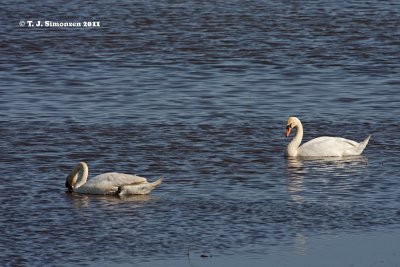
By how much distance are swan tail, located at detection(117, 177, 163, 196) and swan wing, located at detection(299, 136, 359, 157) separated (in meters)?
2.95

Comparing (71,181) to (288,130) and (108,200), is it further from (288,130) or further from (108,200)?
(288,130)

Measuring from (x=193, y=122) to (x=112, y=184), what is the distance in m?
4.31

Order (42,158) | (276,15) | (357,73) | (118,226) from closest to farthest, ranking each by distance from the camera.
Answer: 1. (118,226)
2. (42,158)
3. (357,73)
4. (276,15)

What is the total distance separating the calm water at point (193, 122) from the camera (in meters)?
13.2

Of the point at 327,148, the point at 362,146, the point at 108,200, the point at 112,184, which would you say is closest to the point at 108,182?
the point at 112,184

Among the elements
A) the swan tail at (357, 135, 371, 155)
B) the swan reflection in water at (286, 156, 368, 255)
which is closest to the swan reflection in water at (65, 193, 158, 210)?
the swan reflection in water at (286, 156, 368, 255)

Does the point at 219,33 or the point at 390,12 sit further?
the point at 390,12

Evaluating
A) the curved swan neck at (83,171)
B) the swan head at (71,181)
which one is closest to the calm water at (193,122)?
the swan head at (71,181)

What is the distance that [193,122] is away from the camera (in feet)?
62.0

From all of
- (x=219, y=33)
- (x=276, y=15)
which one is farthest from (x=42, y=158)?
(x=276, y=15)

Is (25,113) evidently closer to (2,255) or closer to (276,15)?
(2,255)

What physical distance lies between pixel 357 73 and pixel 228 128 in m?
4.86

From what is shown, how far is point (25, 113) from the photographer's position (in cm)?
1952

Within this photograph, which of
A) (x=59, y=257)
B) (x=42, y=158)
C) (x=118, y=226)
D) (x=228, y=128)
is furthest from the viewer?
(x=228, y=128)
